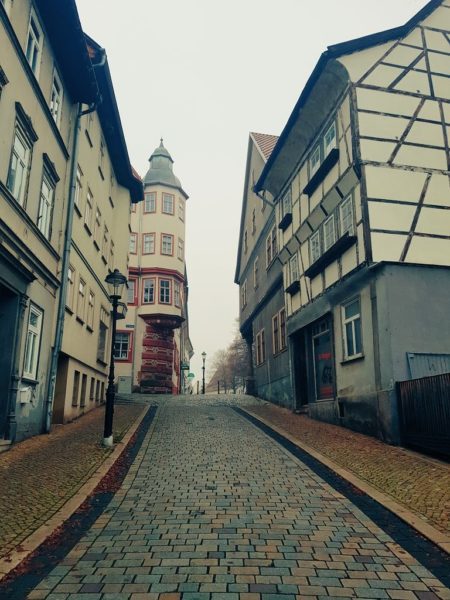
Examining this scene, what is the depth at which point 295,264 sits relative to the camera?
2031 cm

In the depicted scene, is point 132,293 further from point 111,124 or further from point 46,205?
point 46,205

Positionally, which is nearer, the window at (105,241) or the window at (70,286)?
the window at (70,286)

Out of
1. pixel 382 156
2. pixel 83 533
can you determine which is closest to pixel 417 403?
pixel 382 156

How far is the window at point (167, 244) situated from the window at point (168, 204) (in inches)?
82.6

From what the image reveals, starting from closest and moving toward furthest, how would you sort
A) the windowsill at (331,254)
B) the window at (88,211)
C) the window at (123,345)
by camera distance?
the windowsill at (331,254) < the window at (88,211) < the window at (123,345)

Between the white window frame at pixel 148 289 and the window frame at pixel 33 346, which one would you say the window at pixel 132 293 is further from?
the window frame at pixel 33 346

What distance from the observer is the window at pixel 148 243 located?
1531 inches

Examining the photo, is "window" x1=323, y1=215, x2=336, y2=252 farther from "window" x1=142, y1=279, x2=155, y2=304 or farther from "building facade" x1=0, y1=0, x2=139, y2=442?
"window" x1=142, y1=279, x2=155, y2=304

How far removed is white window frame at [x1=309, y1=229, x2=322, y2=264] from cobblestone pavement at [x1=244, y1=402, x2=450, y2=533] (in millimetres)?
5938

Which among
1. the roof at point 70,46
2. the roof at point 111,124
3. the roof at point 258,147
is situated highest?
the roof at point 258,147

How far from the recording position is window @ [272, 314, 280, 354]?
75.6ft

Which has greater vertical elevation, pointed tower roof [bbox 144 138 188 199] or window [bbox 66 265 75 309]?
pointed tower roof [bbox 144 138 188 199]

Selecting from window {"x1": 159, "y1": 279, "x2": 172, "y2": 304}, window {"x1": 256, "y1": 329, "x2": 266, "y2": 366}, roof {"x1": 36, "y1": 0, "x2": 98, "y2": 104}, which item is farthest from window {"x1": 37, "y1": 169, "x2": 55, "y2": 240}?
window {"x1": 159, "y1": 279, "x2": 172, "y2": 304}

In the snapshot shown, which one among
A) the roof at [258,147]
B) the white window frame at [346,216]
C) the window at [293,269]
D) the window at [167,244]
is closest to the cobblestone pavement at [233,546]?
the white window frame at [346,216]
